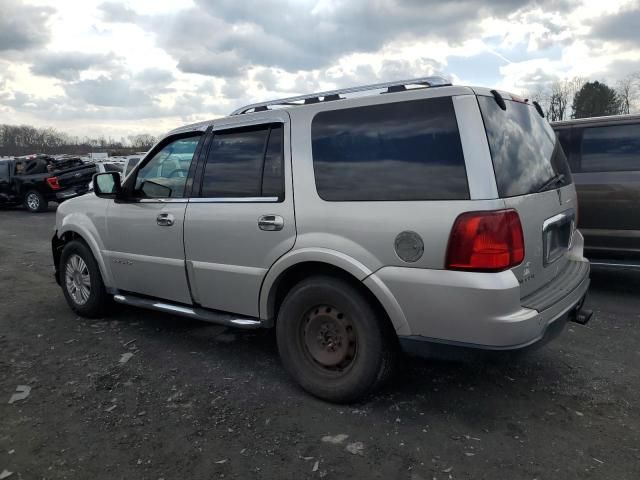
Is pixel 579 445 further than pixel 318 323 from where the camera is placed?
No

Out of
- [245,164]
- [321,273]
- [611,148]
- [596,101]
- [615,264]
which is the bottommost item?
[615,264]

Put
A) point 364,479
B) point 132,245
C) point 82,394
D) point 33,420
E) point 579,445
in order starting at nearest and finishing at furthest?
1. point 364,479
2. point 579,445
3. point 33,420
4. point 82,394
5. point 132,245

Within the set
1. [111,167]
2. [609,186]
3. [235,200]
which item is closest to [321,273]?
[235,200]

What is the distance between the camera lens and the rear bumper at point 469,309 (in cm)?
264

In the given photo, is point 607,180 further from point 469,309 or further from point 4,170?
point 4,170

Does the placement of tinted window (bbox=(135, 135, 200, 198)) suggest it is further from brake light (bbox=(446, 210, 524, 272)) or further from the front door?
brake light (bbox=(446, 210, 524, 272))

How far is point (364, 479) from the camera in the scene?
253cm

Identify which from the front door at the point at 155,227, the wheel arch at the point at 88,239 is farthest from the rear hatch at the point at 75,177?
the front door at the point at 155,227

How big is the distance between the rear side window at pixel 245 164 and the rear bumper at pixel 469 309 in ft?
3.54

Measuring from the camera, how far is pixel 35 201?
1741 cm

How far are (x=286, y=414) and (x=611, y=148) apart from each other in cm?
470

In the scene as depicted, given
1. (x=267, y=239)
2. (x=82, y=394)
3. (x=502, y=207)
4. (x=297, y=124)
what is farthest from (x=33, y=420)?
(x=502, y=207)

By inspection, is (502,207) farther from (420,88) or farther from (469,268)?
(420,88)

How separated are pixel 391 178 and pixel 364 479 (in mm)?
1622
